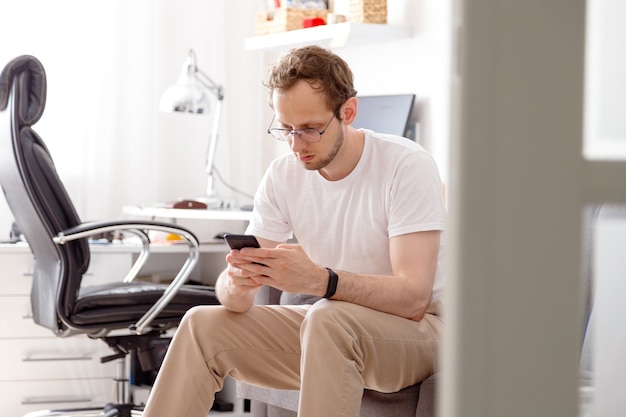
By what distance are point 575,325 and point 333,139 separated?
175 centimetres

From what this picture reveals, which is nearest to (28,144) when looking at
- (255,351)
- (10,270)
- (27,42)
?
(10,270)

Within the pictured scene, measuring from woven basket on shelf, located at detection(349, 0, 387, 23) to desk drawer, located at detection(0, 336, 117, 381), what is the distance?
4.95ft

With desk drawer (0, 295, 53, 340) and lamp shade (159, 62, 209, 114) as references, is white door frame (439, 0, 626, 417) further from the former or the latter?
lamp shade (159, 62, 209, 114)

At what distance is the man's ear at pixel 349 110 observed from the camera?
6.99 feet

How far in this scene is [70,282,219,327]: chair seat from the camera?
258 centimetres

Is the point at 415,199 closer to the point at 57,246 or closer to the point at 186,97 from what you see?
the point at 57,246

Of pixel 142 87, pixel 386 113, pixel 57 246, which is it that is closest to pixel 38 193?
pixel 57 246

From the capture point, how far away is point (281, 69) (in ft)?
6.79

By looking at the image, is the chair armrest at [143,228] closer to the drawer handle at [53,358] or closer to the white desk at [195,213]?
the white desk at [195,213]

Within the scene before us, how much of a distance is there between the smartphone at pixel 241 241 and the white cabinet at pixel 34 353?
1.57 meters

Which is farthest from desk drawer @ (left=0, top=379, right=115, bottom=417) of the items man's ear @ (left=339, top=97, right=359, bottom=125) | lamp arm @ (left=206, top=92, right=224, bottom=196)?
man's ear @ (left=339, top=97, right=359, bottom=125)

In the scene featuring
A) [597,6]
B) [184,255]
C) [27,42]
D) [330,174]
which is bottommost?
[184,255]

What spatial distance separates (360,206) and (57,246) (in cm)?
94

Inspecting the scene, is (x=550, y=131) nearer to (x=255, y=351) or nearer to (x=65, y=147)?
(x=255, y=351)
